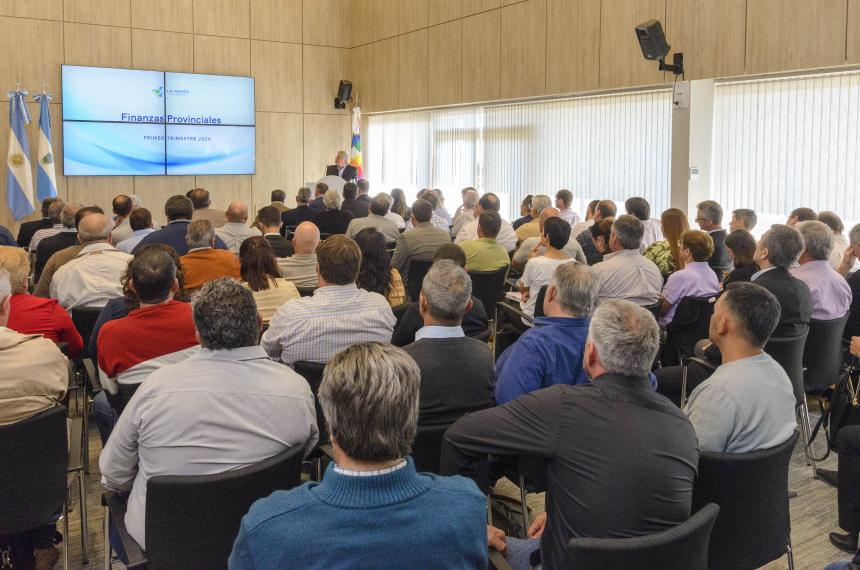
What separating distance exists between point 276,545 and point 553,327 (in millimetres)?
1960

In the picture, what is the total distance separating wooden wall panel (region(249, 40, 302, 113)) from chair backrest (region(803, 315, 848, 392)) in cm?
1161

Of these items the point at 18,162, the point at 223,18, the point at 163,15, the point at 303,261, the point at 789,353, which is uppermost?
the point at 223,18

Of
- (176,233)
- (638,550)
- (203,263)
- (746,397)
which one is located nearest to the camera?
(638,550)

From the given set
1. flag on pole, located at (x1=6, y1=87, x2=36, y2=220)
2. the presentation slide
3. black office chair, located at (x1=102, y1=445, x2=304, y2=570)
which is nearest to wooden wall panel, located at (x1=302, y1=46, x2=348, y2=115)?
the presentation slide

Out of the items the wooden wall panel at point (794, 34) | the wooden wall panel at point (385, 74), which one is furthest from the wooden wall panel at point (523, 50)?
the wooden wall panel at point (794, 34)

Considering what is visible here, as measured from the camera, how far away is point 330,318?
3.80m

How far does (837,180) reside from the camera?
795 centimetres

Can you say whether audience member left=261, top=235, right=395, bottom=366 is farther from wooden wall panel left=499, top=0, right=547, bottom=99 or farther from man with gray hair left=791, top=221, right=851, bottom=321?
wooden wall panel left=499, top=0, right=547, bottom=99

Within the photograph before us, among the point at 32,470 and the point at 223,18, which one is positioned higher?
the point at 223,18

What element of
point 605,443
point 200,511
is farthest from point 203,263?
point 605,443

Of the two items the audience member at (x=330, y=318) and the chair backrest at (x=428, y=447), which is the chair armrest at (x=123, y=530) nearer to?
the chair backrest at (x=428, y=447)

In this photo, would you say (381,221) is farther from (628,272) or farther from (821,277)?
(821,277)

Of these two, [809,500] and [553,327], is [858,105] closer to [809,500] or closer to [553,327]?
[809,500]

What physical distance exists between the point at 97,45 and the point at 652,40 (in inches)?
349
